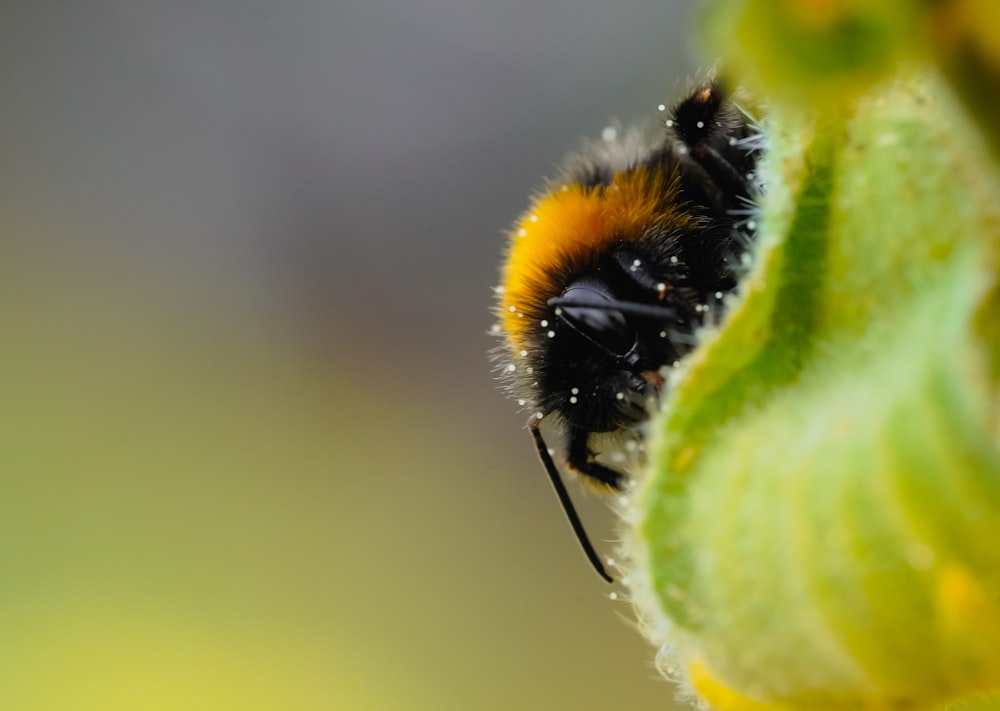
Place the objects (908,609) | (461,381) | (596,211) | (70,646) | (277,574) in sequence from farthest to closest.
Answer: (461,381), (277,574), (70,646), (596,211), (908,609)

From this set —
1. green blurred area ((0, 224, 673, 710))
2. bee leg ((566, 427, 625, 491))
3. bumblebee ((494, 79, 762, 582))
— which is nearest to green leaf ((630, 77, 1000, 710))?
bumblebee ((494, 79, 762, 582))

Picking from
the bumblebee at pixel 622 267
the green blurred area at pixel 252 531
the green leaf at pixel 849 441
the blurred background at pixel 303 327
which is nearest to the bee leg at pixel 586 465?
the bumblebee at pixel 622 267

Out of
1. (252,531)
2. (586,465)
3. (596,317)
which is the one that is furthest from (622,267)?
(252,531)

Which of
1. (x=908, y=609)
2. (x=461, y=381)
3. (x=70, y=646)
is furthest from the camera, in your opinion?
(x=461, y=381)

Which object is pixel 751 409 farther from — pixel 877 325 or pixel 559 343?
pixel 559 343

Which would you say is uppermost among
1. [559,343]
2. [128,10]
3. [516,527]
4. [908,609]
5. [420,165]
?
[128,10]

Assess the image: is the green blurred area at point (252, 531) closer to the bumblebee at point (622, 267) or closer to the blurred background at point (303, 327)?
the blurred background at point (303, 327)

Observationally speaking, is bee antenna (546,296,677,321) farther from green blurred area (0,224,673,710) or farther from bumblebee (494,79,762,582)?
green blurred area (0,224,673,710)

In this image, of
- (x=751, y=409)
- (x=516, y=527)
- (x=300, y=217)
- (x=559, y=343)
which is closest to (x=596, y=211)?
(x=559, y=343)
